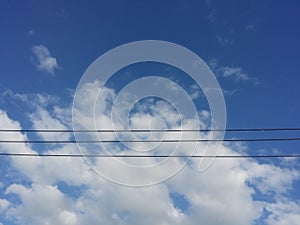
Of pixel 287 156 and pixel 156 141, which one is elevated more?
pixel 156 141

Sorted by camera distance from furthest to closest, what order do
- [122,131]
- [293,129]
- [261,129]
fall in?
1. [122,131]
2. [261,129]
3. [293,129]

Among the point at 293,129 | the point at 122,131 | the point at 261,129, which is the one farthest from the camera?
the point at 122,131

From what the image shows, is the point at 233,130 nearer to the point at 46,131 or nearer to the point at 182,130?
the point at 182,130

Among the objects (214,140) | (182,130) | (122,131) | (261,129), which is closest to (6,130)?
(122,131)

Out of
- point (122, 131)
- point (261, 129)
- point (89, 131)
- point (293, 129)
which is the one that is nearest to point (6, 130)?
point (89, 131)

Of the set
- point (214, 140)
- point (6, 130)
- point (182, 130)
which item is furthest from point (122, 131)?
point (6, 130)

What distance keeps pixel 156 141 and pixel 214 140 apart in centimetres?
329

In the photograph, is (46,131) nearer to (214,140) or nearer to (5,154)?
(5,154)

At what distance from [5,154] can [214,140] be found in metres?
12.2

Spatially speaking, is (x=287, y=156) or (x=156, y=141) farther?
(x=156, y=141)

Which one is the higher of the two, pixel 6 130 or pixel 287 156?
pixel 6 130

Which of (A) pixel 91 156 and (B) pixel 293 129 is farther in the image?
(A) pixel 91 156

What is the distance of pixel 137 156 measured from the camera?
20.8m

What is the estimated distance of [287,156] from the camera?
18.4 m
